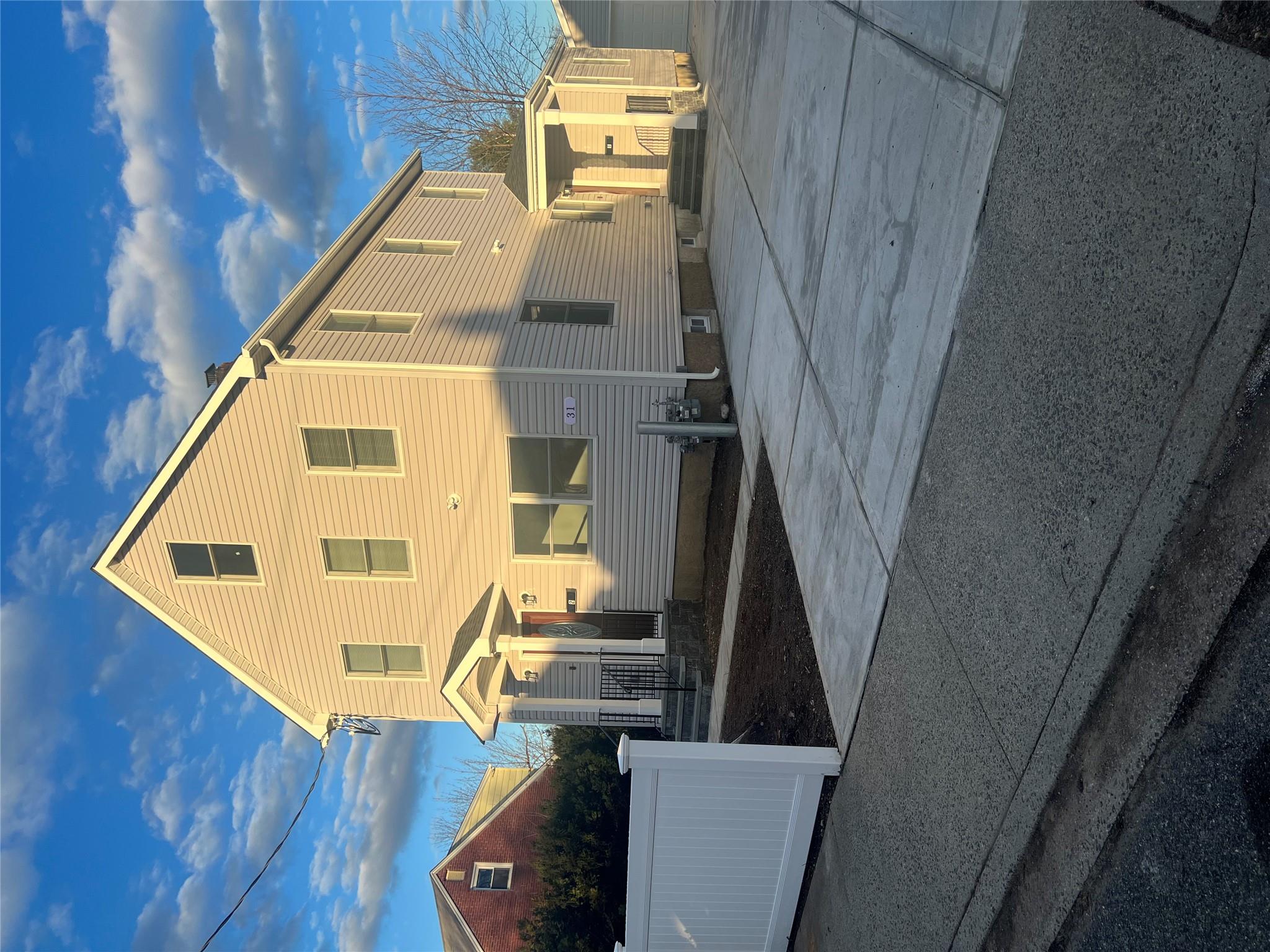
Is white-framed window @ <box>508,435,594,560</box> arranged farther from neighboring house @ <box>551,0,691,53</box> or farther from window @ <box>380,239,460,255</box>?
neighboring house @ <box>551,0,691,53</box>

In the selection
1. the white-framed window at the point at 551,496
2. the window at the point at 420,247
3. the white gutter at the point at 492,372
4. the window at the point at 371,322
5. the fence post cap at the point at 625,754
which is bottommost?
the white-framed window at the point at 551,496

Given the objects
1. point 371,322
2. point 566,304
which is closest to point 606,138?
point 566,304

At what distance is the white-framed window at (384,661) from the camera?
38.4 ft

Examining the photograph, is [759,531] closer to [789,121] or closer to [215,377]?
[789,121]

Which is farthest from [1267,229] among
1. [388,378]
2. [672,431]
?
[388,378]

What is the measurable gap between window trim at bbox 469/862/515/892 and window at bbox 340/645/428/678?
11889mm

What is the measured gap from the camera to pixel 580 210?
1427cm

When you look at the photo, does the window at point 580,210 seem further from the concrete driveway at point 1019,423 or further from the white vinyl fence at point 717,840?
the white vinyl fence at point 717,840

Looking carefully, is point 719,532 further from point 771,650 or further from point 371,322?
point 371,322

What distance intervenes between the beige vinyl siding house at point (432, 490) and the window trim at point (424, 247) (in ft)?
0.16

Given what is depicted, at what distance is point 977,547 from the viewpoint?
3.16 m

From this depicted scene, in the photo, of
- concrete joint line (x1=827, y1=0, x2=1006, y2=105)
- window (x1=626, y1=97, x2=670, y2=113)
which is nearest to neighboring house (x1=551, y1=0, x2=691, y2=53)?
window (x1=626, y1=97, x2=670, y2=113)

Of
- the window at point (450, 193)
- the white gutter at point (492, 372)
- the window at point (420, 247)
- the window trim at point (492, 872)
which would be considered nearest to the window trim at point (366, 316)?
the white gutter at point (492, 372)

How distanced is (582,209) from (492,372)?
6.07 metres
